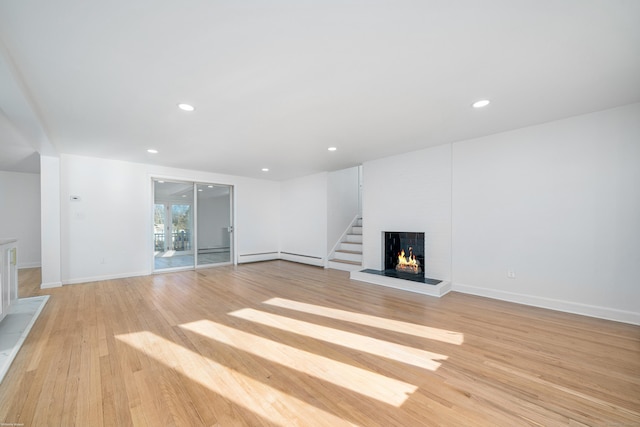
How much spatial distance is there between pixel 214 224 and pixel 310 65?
6000 mm

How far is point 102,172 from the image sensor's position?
5387mm

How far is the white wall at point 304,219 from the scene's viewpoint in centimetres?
691

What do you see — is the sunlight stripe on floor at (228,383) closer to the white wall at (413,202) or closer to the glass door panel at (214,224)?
the white wall at (413,202)

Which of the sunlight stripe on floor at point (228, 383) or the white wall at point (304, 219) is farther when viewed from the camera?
the white wall at point (304, 219)

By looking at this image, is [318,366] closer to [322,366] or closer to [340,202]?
[322,366]

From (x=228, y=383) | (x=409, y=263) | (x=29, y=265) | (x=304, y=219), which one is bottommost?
(x=29, y=265)

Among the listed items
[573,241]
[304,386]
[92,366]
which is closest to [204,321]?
[92,366]

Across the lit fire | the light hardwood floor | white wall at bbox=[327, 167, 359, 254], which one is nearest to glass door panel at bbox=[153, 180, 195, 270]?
the light hardwood floor

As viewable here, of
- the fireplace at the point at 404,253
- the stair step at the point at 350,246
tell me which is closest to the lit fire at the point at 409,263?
the fireplace at the point at 404,253

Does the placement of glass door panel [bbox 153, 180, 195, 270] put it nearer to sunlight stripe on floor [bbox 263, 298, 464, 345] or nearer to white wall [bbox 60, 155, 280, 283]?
white wall [bbox 60, 155, 280, 283]

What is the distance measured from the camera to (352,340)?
2.63m

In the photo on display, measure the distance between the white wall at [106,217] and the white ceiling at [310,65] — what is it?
1.66 m

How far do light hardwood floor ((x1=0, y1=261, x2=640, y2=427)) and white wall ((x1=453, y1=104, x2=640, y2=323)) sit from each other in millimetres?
379

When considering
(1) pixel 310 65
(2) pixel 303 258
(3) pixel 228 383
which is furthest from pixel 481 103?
(2) pixel 303 258
